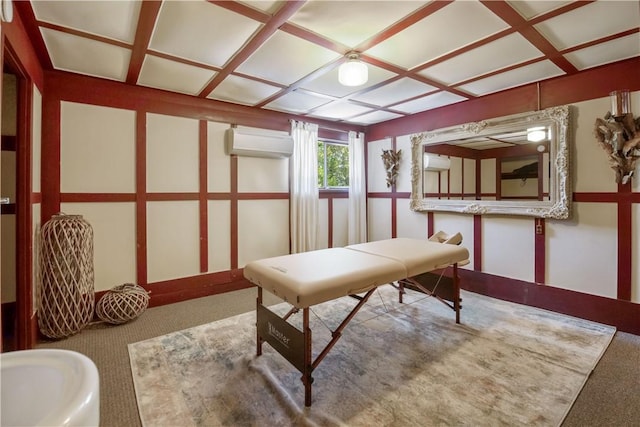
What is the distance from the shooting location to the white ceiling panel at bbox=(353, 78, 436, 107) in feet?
10.1

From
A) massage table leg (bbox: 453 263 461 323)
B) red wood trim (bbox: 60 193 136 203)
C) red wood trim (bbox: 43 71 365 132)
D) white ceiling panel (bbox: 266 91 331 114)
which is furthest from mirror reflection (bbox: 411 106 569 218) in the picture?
red wood trim (bbox: 60 193 136 203)

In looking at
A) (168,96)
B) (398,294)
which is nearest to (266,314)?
(398,294)

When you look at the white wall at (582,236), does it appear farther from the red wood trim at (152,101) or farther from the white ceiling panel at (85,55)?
the white ceiling panel at (85,55)

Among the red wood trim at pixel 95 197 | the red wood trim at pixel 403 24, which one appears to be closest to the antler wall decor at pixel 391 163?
the red wood trim at pixel 403 24

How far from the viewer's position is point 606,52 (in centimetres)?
241

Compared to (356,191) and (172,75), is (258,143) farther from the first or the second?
(356,191)

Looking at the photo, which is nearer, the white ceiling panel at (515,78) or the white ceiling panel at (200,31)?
the white ceiling panel at (200,31)

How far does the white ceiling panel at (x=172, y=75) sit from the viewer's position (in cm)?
260

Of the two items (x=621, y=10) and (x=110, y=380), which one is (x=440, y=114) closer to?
(x=621, y=10)

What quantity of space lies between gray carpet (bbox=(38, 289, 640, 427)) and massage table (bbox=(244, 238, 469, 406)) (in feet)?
2.83

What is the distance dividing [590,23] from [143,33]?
300cm

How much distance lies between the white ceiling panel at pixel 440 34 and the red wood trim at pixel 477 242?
6.61ft

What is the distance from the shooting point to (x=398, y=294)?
3588mm

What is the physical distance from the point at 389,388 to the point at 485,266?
2351mm
